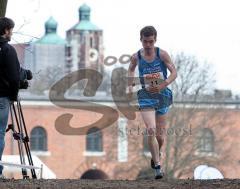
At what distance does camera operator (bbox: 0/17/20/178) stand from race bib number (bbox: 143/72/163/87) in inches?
65.6

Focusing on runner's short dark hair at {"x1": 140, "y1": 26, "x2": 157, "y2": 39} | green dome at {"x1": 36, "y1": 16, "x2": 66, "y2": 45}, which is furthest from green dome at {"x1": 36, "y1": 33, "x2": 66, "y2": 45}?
runner's short dark hair at {"x1": 140, "y1": 26, "x2": 157, "y2": 39}

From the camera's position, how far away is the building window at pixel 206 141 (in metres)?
84.1

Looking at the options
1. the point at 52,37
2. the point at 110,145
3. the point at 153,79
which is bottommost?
the point at 110,145

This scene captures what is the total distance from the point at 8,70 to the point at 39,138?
80470 mm

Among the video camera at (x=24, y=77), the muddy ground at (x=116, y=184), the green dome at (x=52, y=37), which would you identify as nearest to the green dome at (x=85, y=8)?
the green dome at (x=52, y=37)

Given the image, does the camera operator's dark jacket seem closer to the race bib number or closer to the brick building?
the race bib number

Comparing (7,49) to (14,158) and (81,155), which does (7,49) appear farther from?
(81,155)

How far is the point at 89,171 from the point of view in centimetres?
9412

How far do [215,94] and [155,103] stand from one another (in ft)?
239

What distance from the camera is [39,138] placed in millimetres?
92438

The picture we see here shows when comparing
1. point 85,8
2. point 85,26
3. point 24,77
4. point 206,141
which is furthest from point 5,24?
point 85,26

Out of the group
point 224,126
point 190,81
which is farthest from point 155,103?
point 224,126

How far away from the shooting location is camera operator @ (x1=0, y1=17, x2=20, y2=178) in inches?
482

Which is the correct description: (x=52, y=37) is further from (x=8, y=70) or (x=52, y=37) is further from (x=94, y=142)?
(x=8, y=70)
